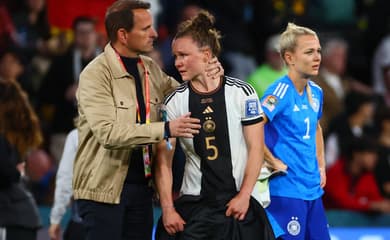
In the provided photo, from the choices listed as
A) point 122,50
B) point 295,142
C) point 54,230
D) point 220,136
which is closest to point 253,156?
point 220,136

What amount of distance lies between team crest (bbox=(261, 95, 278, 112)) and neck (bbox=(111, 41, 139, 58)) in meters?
0.89

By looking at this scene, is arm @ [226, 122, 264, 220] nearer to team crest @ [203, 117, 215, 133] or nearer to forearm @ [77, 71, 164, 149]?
team crest @ [203, 117, 215, 133]

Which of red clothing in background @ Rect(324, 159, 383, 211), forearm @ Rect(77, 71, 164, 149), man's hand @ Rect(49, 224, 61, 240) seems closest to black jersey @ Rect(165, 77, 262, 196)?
forearm @ Rect(77, 71, 164, 149)

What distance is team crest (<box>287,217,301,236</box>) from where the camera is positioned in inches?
294

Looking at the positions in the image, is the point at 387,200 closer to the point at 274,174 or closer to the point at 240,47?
the point at 240,47

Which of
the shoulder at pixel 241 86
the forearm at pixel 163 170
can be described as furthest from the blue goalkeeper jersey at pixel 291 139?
the forearm at pixel 163 170

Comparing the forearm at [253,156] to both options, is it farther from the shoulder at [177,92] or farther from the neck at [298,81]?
the neck at [298,81]

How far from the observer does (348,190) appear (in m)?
12.0

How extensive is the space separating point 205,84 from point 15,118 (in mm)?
1938

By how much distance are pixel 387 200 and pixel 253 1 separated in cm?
334

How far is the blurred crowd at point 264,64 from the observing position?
11.7 m

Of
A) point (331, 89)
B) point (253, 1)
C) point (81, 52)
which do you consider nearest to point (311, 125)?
point (81, 52)

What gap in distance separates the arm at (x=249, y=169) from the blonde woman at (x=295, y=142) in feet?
1.63

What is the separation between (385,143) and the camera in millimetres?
12609
